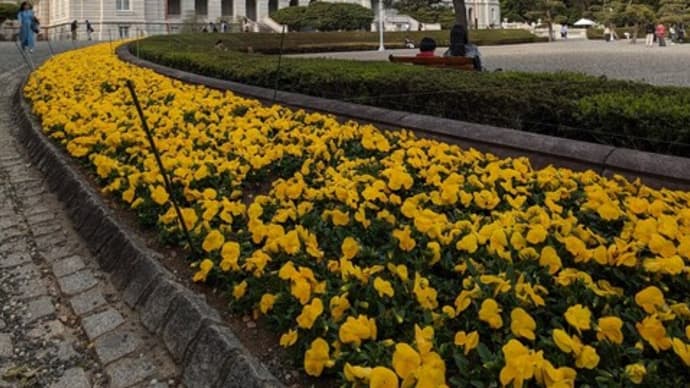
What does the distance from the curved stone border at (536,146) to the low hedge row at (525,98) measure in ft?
1.44

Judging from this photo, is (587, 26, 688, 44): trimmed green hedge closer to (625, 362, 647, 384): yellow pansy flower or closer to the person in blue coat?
the person in blue coat

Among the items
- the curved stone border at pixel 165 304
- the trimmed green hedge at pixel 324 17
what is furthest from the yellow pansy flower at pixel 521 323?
the trimmed green hedge at pixel 324 17

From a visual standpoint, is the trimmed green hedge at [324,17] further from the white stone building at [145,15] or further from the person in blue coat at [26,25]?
the person in blue coat at [26,25]

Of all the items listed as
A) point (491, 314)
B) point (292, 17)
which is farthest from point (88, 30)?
point (491, 314)

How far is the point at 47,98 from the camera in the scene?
8.16m

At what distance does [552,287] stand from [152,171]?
2778 mm

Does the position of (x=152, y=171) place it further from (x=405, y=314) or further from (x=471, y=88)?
(x=471, y=88)

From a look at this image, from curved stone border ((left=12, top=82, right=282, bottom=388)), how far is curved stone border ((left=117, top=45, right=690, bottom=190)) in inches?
99.5

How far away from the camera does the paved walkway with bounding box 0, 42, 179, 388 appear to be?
2.70 m

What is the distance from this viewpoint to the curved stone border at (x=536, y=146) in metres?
3.78

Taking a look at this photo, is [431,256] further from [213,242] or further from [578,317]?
[213,242]

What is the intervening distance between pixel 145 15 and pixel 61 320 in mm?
48230

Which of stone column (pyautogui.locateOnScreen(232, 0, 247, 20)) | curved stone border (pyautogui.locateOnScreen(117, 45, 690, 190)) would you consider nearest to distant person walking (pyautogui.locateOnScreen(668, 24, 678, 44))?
stone column (pyautogui.locateOnScreen(232, 0, 247, 20))

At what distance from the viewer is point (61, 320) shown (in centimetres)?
321
